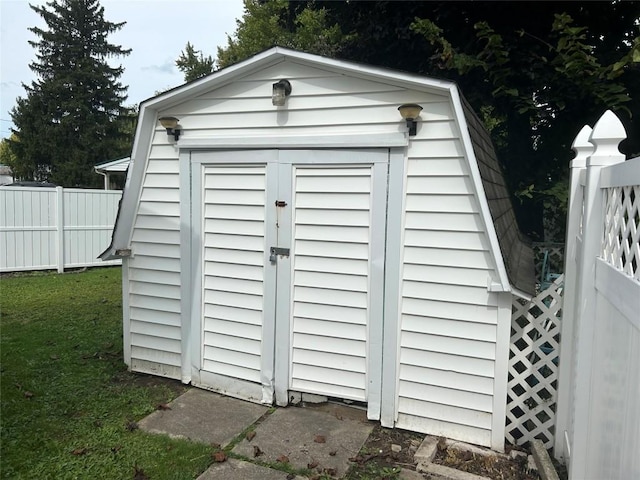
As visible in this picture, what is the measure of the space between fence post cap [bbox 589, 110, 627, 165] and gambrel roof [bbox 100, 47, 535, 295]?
97 centimetres

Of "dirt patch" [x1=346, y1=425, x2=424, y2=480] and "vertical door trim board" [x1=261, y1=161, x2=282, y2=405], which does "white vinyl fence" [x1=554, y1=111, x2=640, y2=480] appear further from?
"vertical door trim board" [x1=261, y1=161, x2=282, y2=405]

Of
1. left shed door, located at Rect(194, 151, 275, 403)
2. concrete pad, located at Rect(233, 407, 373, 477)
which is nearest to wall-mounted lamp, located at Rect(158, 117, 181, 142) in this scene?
left shed door, located at Rect(194, 151, 275, 403)

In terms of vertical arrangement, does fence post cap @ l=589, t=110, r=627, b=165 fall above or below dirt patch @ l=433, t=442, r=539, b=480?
above

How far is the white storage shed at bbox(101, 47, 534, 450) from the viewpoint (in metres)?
3.35

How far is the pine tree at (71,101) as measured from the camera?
83.9 ft

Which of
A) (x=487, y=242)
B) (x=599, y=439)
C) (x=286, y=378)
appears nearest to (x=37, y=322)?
(x=286, y=378)

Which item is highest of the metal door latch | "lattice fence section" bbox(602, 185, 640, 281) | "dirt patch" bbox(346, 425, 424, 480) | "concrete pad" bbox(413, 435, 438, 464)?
"lattice fence section" bbox(602, 185, 640, 281)

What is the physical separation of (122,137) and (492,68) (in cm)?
2586

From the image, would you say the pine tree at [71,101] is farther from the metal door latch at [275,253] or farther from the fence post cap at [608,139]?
the fence post cap at [608,139]

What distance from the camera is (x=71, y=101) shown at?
25562 millimetres

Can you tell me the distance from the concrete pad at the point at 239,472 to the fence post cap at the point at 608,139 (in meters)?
2.56

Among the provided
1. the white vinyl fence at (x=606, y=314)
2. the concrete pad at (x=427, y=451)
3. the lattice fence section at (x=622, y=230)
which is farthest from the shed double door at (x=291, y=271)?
the lattice fence section at (x=622, y=230)

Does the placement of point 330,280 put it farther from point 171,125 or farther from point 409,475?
point 171,125

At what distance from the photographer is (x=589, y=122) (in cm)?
611
